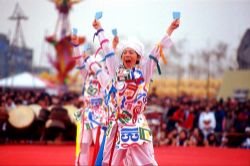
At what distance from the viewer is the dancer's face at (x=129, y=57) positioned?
6.19 meters

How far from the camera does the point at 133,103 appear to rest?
20.2 feet

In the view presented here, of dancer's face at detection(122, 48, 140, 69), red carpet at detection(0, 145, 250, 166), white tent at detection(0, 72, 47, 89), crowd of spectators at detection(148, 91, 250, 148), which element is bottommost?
red carpet at detection(0, 145, 250, 166)

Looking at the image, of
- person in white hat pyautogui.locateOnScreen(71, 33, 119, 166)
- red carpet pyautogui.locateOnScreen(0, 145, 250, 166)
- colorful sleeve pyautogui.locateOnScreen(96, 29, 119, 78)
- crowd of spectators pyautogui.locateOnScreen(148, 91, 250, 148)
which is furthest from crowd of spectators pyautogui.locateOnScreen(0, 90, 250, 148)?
colorful sleeve pyautogui.locateOnScreen(96, 29, 119, 78)

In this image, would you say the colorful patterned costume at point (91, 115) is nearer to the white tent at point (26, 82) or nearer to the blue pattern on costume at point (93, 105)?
the blue pattern on costume at point (93, 105)

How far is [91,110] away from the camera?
30.7ft

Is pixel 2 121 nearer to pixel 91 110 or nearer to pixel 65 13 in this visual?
pixel 91 110

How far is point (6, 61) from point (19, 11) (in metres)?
2.22

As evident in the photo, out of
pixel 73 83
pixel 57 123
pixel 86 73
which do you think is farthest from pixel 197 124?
pixel 73 83

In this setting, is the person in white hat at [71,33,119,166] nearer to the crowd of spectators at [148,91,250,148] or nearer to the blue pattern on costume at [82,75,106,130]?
the blue pattern on costume at [82,75,106,130]

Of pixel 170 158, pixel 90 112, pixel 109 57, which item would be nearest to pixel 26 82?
pixel 170 158

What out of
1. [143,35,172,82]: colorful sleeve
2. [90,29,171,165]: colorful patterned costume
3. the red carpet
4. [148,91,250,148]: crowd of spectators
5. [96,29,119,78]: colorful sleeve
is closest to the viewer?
[90,29,171,165]: colorful patterned costume

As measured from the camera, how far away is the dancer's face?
20.3 feet

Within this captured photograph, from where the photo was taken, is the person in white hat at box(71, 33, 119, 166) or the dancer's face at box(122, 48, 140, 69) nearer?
the dancer's face at box(122, 48, 140, 69)

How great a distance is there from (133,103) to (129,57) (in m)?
0.49
